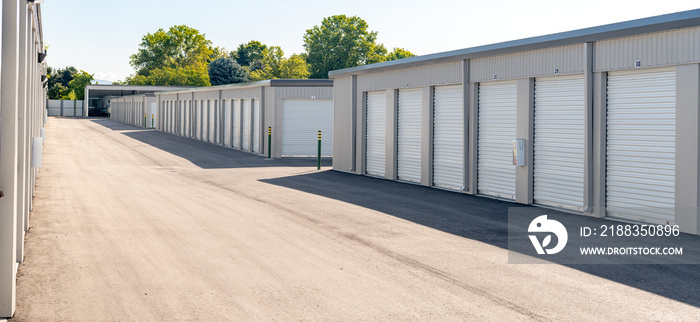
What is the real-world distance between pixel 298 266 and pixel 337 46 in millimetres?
96260

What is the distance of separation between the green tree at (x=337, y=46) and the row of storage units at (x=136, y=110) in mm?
32397

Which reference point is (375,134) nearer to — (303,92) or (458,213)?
(303,92)

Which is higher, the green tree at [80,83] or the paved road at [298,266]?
the green tree at [80,83]

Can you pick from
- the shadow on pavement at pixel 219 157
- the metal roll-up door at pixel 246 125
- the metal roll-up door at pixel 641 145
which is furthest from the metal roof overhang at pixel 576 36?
the metal roll-up door at pixel 246 125

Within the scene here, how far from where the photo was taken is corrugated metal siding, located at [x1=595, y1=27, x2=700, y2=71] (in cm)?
1138

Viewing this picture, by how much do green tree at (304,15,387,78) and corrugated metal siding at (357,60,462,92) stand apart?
79868mm

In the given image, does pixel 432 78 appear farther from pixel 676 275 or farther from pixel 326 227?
pixel 676 275

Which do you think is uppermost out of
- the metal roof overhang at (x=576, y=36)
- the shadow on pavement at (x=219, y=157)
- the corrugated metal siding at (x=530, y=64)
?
the metal roof overhang at (x=576, y=36)

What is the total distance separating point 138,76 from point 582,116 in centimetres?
11351

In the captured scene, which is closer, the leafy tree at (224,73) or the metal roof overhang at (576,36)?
the metal roof overhang at (576,36)

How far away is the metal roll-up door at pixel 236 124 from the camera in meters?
34.4

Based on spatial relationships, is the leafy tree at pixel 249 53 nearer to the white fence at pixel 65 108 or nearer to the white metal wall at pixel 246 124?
the white fence at pixel 65 108

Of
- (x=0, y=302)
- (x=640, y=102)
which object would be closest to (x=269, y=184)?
(x=640, y=102)

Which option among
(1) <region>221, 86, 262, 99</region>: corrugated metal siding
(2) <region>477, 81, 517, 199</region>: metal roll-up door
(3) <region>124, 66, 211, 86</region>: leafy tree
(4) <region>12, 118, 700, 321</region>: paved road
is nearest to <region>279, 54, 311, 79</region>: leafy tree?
(3) <region>124, 66, 211, 86</region>: leafy tree
